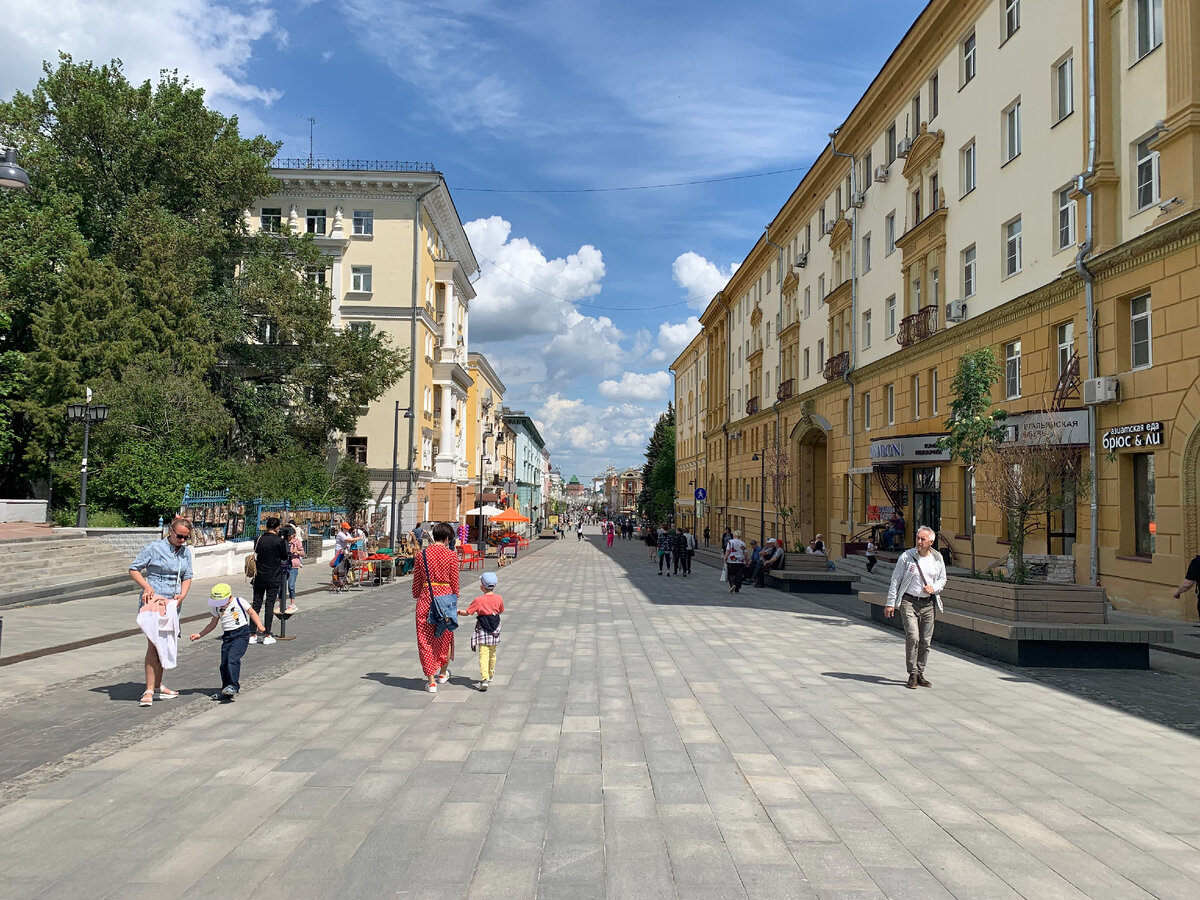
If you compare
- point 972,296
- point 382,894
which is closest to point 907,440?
point 972,296

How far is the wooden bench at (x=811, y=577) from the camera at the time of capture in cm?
2228

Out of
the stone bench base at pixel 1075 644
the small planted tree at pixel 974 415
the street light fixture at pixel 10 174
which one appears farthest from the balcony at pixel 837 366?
the street light fixture at pixel 10 174

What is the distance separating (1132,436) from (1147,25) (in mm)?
8079

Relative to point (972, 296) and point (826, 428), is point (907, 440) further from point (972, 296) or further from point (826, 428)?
point (826, 428)

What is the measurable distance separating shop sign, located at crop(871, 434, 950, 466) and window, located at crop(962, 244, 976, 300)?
13.7 feet

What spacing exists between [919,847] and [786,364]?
40863 mm

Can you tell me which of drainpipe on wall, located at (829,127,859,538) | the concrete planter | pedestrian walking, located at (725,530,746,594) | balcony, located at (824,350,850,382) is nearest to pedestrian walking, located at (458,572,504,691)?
the concrete planter

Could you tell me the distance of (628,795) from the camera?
5.29m

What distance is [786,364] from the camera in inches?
1730

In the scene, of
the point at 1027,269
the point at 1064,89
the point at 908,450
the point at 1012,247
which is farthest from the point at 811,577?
the point at 1064,89

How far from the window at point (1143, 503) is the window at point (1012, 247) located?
6490mm

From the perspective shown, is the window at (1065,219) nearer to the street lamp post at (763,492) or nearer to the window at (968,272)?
the window at (968,272)

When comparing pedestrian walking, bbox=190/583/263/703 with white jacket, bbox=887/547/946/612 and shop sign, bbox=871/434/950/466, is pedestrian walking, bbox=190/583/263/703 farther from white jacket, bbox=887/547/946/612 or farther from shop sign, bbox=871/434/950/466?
shop sign, bbox=871/434/950/466

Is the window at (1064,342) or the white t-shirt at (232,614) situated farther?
the window at (1064,342)
